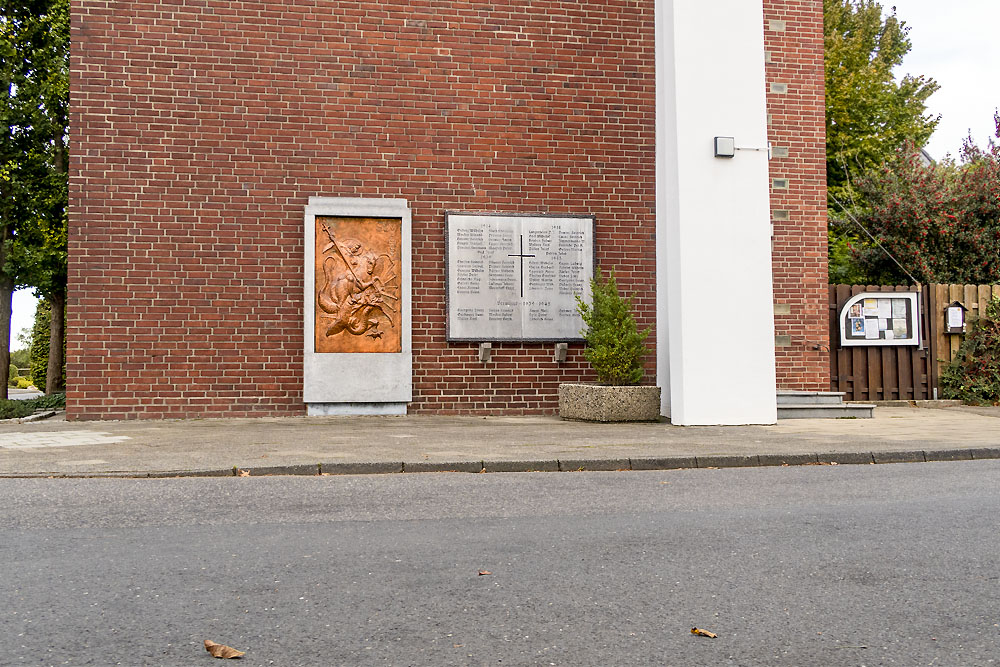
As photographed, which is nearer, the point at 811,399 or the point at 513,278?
the point at 513,278

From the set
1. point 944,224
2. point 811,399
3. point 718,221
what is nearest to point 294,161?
point 718,221

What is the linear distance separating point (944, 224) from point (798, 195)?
5147mm

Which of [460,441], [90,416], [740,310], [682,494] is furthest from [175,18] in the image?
[682,494]

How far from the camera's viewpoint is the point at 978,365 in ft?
54.5

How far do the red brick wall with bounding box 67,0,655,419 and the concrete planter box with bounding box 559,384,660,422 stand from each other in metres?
1.39

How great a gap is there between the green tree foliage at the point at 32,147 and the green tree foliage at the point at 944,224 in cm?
1734

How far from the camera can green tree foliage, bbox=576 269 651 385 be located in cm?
1302

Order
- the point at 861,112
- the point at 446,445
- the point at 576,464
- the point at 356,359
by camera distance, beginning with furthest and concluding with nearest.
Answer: the point at 861,112
the point at 356,359
the point at 446,445
the point at 576,464

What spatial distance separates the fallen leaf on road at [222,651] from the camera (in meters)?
3.38

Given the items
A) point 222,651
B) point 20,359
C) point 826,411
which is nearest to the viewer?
point 222,651

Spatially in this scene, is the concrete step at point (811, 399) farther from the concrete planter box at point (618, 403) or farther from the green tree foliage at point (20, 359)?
the green tree foliage at point (20, 359)

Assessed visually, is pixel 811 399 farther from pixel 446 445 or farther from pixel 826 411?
pixel 446 445

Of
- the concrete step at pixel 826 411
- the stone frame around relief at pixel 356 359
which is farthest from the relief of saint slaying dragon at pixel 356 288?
the concrete step at pixel 826 411

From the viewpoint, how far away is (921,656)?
11.2ft
